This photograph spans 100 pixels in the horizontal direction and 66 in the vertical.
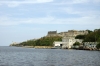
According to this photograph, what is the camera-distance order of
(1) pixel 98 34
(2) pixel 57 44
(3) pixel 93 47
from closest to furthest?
(3) pixel 93 47, (1) pixel 98 34, (2) pixel 57 44

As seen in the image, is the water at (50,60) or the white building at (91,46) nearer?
the water at (50,60)

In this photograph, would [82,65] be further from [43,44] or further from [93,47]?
[43,44]

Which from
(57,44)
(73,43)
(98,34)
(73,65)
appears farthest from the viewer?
(57,44)

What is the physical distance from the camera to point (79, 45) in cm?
13212

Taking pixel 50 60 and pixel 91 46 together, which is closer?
pixel 50 60

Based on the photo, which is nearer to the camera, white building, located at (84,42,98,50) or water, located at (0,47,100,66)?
water, located at (0,47,100,66)

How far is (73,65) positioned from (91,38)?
95.4 metres

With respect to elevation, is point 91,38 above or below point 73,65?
above

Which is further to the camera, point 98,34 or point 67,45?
point 67,45

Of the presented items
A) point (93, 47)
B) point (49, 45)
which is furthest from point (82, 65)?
point (49, 45)

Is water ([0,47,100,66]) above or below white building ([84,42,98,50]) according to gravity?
below

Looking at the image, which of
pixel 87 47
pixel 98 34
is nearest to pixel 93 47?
pixel 87 47

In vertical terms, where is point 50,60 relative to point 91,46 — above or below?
below

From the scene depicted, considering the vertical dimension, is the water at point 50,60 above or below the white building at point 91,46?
below
